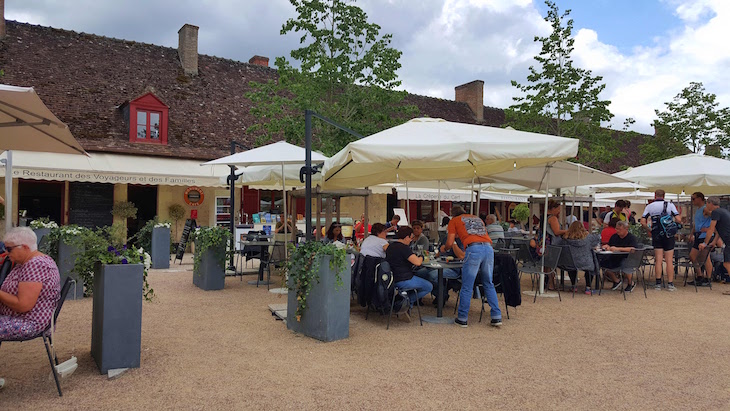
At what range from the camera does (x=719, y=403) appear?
3840mm

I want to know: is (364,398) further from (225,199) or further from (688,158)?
(225,199)

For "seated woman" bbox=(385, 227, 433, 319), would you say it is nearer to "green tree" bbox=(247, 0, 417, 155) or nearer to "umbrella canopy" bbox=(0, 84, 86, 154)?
"umbrella canopy" bbox=(0, 84, 86, 154)

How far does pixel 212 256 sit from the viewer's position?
8711 millimetres

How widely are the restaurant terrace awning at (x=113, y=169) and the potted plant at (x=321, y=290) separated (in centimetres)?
789

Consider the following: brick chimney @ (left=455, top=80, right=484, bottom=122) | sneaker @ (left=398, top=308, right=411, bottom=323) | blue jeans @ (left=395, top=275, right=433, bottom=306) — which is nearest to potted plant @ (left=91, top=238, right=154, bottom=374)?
blue jeans @ (left=395, top=275, right=433, bottom=306)

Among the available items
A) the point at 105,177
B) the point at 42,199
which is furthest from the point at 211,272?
the point at 42,199

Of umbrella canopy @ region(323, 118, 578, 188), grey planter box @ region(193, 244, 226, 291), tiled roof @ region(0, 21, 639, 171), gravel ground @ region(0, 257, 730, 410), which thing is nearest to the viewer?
gravel ground @ region(0, 257, 730, 410)

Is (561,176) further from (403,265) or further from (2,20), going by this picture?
(2,20)

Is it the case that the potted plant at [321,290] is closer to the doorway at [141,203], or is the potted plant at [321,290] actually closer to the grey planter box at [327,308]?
the grey planter box at [327,308]

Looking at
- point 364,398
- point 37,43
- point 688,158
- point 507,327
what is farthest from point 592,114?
point 37,43

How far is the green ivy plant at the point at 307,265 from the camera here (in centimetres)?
535

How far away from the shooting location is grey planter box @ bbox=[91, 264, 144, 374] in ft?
14.0

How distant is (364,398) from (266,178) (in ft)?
21.3

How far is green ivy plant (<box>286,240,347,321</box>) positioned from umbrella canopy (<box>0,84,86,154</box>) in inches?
98.5
